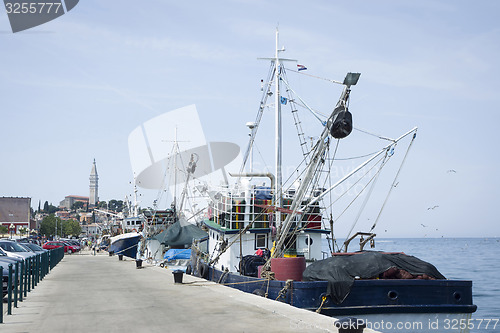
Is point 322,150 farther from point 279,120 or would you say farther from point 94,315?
point 94,315

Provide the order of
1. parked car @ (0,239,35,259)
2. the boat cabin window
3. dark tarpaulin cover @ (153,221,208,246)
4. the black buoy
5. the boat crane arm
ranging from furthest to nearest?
dark tarpaulin cover @ (153,221,208,246), parked car @ (0,239,35,259), the boat cabin window, the boat crane arm, the black buoy

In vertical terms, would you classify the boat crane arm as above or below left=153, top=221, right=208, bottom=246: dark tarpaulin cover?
above

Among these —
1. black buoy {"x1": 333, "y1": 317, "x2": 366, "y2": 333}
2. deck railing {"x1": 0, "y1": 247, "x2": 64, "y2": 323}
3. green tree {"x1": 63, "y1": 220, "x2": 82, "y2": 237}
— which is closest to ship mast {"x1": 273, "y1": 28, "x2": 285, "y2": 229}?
deck railing {"x1": 0, "y1": 247, "x2": 64, "y2": 323}

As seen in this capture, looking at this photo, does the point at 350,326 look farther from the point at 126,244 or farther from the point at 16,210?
the point at 16,210

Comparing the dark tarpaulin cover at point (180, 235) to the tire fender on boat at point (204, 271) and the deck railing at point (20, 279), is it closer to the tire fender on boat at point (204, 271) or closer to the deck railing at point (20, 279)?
the tire fender on boat at point (204, 271)

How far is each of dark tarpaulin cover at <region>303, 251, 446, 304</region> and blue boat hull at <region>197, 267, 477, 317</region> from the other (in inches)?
10.5

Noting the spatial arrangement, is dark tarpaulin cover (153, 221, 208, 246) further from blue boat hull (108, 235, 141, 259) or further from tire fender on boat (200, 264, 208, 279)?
blue boat hull (108, 235, 141, 259)

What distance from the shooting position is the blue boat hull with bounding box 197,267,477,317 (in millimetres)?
17141

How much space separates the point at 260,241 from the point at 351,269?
8.43m

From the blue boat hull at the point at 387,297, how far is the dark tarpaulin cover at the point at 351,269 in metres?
0.27

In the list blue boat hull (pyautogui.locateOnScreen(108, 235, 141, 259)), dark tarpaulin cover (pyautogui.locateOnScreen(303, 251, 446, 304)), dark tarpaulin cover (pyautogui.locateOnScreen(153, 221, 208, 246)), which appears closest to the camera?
dark tarpaulin cover (pyautogui.locateOnScreen(303, 251, 446, 304))

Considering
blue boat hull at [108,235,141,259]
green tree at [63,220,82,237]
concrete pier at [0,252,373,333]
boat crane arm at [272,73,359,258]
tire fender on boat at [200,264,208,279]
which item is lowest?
green tree at [63,220,82,237]

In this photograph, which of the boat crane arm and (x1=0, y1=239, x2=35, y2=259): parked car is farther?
(x1=0, y1=239, x2=35, y2=259): parked car

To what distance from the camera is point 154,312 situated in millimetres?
14336
